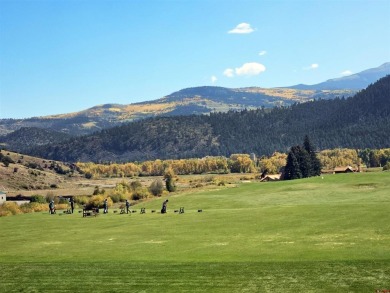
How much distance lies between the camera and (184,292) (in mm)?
23766

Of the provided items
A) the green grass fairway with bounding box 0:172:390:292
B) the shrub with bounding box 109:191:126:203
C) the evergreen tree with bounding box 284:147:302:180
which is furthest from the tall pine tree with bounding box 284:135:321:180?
the green grass fairway with bounding box 0:172:390:292

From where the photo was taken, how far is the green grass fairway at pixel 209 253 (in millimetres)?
24672

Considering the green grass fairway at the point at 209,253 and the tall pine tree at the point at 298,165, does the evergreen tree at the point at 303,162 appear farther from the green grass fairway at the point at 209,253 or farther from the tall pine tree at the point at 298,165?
the green grass fairway at the point at 209,253

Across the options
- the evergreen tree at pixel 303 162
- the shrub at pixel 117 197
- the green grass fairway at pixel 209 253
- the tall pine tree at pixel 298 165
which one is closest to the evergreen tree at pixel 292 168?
the tall pine tree at pixel 298 165

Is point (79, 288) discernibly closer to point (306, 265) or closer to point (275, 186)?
point (306, 265)

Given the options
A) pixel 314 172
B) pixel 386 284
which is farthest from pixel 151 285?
pixel 314 172

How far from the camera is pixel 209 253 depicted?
31078mm

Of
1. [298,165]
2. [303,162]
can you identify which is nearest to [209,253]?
[298,165]

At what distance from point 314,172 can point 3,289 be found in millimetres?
105630

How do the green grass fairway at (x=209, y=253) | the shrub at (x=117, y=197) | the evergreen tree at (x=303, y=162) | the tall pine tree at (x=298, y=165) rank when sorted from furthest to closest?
the evergreen tree at (x=303, y=162), the tall pine tree at (x=298, y=165), the shrub at (x=117, y=197), the green grass fairway at (x=209, y=253)

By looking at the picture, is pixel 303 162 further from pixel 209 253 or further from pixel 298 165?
pixel 209 253

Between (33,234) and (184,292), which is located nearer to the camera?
(184,292)

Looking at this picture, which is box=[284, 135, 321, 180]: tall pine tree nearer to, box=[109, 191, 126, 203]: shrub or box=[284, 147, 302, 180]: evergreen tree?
box=[284, 147, 302, 180]: evergreen tree

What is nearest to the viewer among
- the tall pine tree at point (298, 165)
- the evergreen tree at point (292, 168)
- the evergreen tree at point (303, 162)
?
the evergreen tree at point (292, 168)
